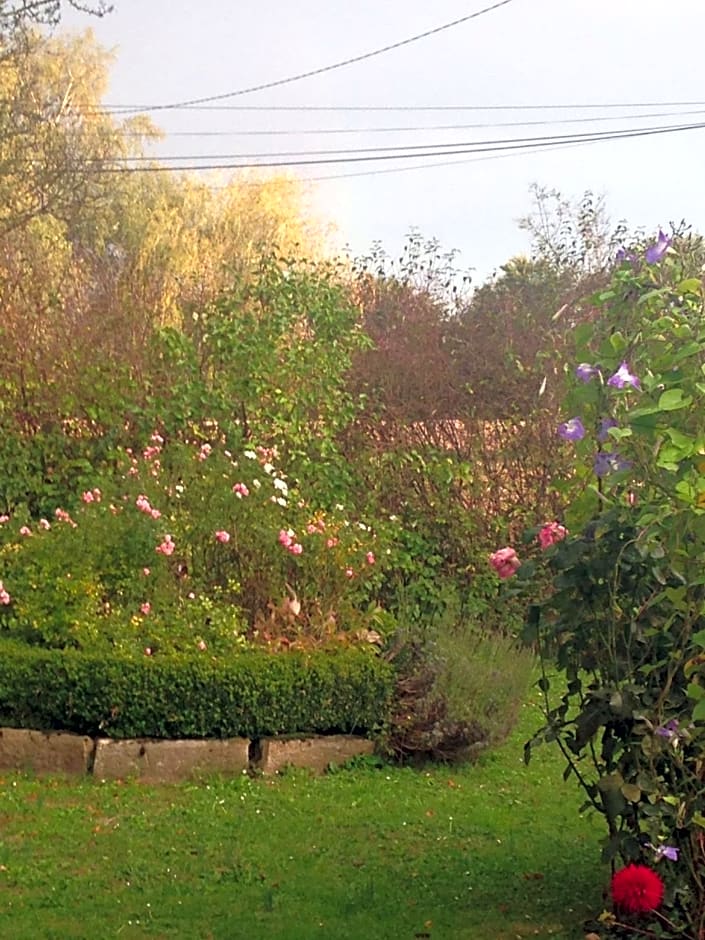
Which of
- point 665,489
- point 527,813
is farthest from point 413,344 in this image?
point 665,489

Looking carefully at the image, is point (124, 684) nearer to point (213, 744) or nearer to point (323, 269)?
point (213, 744)

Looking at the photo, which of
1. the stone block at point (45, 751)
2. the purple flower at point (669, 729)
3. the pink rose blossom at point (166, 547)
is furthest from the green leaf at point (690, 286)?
the pink rose blossom at point (166, 547)

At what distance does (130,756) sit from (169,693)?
14.5 inches

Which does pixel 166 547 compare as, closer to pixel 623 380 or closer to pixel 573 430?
pixel 573 430

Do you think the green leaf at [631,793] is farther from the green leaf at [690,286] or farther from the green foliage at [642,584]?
the green leaf at [690,286]

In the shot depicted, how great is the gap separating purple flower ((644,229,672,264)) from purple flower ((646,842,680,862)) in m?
1.74

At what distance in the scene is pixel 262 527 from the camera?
24.5ft

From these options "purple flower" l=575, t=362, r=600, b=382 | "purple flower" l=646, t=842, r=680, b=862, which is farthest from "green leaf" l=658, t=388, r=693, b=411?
"purple flower" l=646, t=842, r=680, b=862

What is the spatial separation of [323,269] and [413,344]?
3.26 feet

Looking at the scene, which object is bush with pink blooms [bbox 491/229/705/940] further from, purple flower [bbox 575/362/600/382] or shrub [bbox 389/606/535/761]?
shrub [bbox 389/606/535/761]

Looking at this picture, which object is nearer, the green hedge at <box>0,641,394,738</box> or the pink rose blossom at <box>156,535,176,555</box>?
the green hedge at <box>0,641,394,738</box>

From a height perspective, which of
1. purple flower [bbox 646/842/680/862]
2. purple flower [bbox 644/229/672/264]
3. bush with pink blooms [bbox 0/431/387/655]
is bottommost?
purple flower [bbox 646/842/680/862]

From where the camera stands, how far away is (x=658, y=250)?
3662mm

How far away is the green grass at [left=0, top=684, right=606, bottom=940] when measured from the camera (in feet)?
13.7
